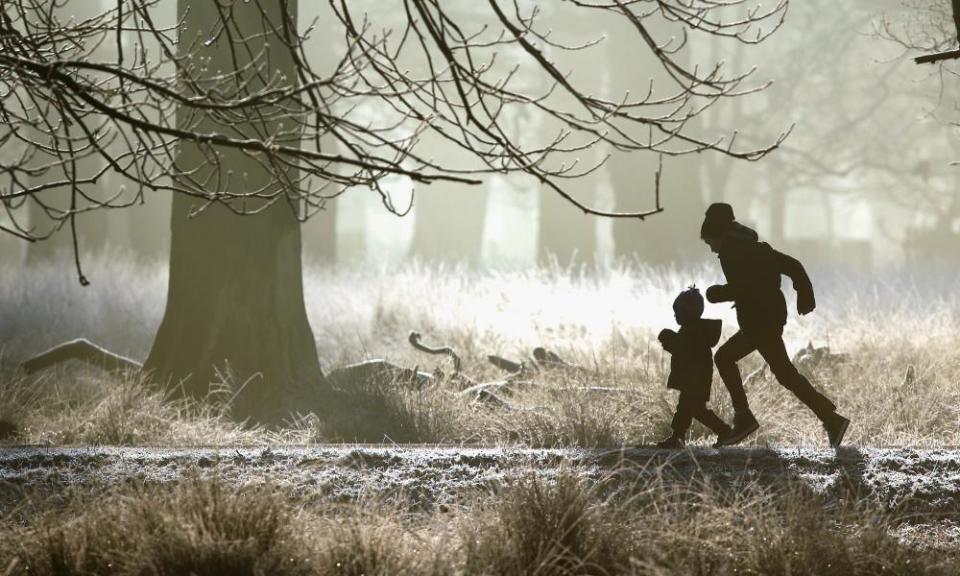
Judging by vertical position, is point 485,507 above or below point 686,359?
below

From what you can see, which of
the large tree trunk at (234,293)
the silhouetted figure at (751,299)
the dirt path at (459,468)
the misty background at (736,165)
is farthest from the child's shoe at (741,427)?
the misty background at (736,165)

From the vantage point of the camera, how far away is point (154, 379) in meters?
8.63

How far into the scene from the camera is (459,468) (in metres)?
5.11

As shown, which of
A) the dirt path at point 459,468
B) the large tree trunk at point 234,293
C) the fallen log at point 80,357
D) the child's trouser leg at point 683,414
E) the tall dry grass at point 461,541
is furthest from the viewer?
the fallen log at point 80,357

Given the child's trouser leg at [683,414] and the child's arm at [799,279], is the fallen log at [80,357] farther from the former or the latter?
the child's arm at [799,279]

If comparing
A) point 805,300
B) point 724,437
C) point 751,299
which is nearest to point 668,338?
point 751,299

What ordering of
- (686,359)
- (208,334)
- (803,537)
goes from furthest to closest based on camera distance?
1. (208,334)
2. (686,359)
3. (803,537)

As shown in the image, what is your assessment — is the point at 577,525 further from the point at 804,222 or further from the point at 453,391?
the point at 804,222

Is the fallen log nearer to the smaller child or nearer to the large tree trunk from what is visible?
the large tree trunk

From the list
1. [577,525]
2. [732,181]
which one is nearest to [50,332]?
[577,525]

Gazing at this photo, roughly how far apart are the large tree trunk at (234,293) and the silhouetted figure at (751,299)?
378 cm

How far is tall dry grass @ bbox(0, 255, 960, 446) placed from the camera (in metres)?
7.08

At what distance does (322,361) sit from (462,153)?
76.1 ft

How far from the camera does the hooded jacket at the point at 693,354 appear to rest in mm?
5695
